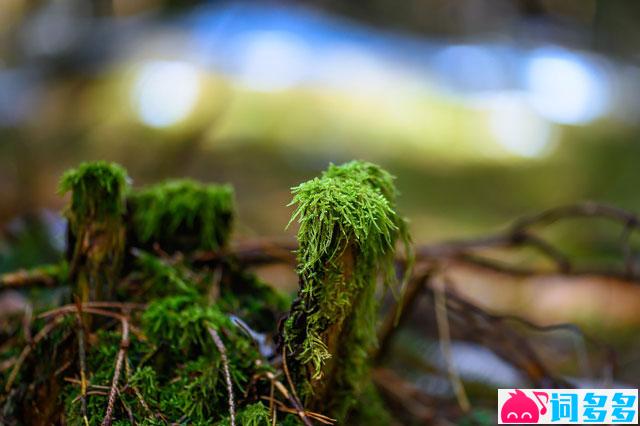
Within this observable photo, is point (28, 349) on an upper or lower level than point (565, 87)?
lower

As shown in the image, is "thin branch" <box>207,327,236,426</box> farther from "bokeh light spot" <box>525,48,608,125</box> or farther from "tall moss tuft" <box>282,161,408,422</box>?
"bokeh light spot" <box>525,48,608,125</box>

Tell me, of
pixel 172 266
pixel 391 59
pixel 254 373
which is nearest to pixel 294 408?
pixel 254 373

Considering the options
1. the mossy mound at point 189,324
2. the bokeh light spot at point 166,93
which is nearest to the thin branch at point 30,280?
the mossy mound at point 189,324

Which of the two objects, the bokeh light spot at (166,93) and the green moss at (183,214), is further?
the bokeh light spot at (166,93)

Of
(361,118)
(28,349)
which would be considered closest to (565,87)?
(361,118)

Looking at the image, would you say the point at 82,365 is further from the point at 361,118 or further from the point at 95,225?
the point at 361,118

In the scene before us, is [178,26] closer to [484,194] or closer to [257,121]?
[257,121]

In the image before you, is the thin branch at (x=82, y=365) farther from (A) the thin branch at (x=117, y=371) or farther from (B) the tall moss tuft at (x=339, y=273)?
(B) the tall moss tuft at (x=339, y=273)
